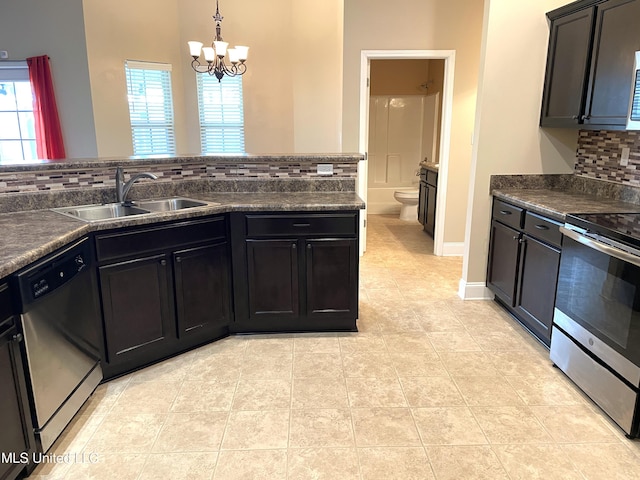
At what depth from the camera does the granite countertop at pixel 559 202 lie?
8.93ft

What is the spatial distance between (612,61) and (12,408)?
350 centimetres

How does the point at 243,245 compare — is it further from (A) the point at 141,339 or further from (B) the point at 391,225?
(B) the point at 391,225

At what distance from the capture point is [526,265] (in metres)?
3.09

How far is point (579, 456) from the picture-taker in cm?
198

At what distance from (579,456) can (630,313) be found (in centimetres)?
67

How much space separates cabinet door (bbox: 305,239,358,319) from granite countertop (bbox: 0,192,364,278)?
262mm

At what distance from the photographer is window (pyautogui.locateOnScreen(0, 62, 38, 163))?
5.31 m

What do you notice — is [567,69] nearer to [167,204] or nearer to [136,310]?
[167,204]

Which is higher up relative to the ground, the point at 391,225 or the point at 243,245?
the point at 243,245

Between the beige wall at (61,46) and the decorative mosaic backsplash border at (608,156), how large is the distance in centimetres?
495

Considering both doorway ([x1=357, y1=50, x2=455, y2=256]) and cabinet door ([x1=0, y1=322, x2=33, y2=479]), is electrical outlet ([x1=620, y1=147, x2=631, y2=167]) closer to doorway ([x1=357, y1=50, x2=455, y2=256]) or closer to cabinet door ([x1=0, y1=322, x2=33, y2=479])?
doorway ([x1=357, y1=50, x2=455, y2=256])

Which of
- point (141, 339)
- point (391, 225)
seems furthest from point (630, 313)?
point (391, 225)

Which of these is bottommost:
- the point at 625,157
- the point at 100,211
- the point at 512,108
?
the point at 100,211

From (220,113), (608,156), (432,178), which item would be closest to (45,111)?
(220,113)
